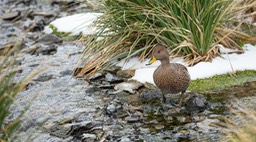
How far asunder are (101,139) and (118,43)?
8.05 feet

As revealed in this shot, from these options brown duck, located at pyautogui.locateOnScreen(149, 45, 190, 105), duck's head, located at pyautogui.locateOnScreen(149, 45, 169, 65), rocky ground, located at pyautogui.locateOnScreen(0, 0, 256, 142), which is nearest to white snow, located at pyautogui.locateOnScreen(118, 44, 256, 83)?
rocky ground, located at pyautogui.locateOnScreen(0, 0, 256, 142)

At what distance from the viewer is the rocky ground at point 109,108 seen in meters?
5.76

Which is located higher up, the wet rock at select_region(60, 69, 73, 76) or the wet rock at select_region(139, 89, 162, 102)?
the wet rock at select_region(139, 89, 162, 102)

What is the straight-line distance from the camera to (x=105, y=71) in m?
8.02

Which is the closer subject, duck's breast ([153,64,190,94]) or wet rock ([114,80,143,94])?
duck's breast ([153,64,190,94])

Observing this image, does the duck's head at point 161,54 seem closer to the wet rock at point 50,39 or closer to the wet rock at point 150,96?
the wet rock at point 150,96

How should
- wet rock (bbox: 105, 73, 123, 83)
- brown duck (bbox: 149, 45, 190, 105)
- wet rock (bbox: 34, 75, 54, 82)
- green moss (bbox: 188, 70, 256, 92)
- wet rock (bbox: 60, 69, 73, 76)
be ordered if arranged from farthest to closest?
1. wet rock (bbox: 60, 69, 73, 76)
2. wet rock (bbox: 34, 75, 54, 82)
3. wet rock (bbox: 105, 73, 123, 83)
4. green moss (bbox: 188, 70, 256, 92)
5. brown duck (bbox: 149, 45, 190, 105)

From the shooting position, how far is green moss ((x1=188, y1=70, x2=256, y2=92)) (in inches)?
276

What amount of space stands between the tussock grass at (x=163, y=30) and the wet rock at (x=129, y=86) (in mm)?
503

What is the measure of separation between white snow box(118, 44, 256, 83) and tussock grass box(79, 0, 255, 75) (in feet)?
0.38

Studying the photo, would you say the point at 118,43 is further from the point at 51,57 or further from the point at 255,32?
the point at 255,32

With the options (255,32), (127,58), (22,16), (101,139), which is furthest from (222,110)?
(22,16)

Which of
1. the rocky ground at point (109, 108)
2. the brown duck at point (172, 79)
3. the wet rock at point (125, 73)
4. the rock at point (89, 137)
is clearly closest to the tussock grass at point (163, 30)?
the wet rock at point (125, 73)

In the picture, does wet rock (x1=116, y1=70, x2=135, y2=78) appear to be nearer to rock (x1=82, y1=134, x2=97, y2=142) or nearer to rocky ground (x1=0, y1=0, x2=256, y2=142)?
rocky ground (x1=0, y1=0, x2=256, y2=142)
